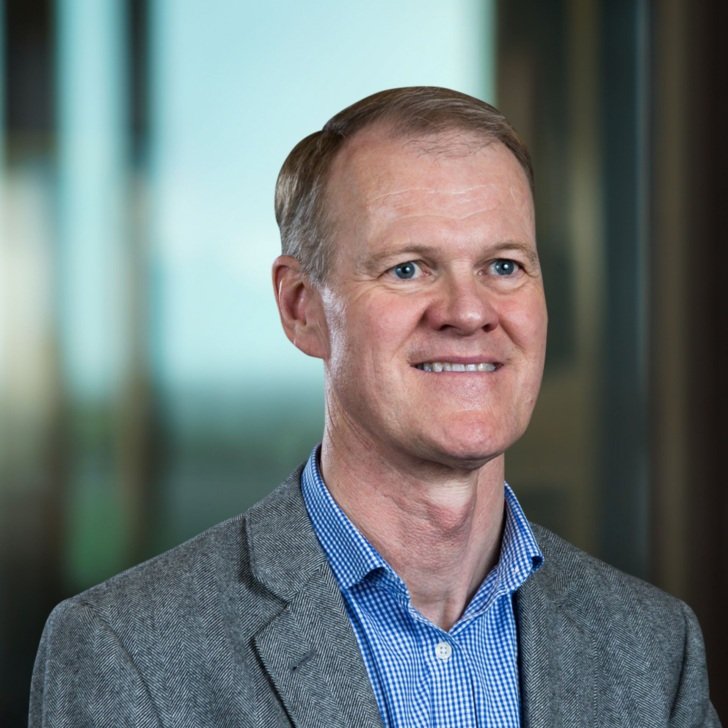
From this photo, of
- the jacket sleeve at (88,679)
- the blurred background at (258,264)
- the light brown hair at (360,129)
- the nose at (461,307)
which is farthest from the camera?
the blurred background at (258,264)

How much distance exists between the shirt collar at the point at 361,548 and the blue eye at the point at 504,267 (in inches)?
14.4

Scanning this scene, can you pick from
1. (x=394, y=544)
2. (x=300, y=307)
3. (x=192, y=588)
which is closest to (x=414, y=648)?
(x=394, y=544)

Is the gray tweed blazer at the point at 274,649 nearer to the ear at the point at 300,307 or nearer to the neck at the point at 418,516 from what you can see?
the neck at the point at 418,516

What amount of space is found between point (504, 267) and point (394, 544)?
41cm

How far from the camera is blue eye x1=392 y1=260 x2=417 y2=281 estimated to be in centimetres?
168

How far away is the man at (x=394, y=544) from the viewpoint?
1.58 metres

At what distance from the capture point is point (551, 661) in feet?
5.72

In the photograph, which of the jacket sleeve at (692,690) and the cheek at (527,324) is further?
the jacket sleeve at (692,690)

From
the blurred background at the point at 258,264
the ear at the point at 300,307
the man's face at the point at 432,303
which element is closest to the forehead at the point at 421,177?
the man's face at the point at 432,303

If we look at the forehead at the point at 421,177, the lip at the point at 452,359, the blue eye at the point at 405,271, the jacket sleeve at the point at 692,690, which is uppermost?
the forehead at the point at 421,177

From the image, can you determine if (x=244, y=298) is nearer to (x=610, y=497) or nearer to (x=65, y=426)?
(x=65, y=426)

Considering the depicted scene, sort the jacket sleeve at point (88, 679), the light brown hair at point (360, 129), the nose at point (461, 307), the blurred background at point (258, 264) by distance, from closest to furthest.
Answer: the jacket sleeve at point (88, 679) → the nose at point (461, 307) → the light brown hair at point (360, 129) → the blurred background at point (258, 264)

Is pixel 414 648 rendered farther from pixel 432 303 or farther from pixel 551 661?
pixel 432 303

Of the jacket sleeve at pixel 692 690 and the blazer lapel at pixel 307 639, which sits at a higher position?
the blazer lapel at pixel 307 639
